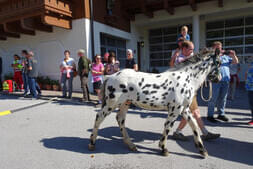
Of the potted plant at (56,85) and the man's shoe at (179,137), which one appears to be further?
the potted plant at (56,85)

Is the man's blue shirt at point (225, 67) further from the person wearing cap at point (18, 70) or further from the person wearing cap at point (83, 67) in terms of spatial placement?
the person wearing cap at point (18, 70)

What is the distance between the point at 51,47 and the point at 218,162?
9.65 metres

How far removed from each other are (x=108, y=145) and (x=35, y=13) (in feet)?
23.8

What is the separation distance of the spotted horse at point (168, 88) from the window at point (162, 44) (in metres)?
11.2

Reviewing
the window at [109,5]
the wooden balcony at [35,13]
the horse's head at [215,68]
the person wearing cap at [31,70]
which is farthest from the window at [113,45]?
the horse's head at [215,68]

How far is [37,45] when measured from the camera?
9961mm

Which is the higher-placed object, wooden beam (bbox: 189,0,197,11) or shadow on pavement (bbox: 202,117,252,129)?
wooden beam (bbox: 189,0,197,11)

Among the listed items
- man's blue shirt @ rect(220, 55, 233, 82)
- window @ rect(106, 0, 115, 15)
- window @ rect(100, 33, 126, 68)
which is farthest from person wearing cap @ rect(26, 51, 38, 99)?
man's blue shirt @ rect(220, 55, 233, 82)

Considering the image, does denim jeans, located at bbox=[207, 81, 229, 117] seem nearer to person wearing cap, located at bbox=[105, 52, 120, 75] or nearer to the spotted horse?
the spotted horse

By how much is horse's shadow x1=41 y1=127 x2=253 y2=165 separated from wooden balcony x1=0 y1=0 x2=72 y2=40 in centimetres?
616

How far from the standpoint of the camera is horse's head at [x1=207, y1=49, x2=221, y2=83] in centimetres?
277

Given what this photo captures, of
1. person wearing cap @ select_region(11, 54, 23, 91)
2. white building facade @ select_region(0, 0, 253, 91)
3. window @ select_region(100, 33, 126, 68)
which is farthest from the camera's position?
window @ select_region(100, 33, 126, 68)

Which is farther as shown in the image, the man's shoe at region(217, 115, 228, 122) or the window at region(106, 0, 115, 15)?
the window at region(106, 0, 115, 15)

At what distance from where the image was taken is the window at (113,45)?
A: 976 centimetres
